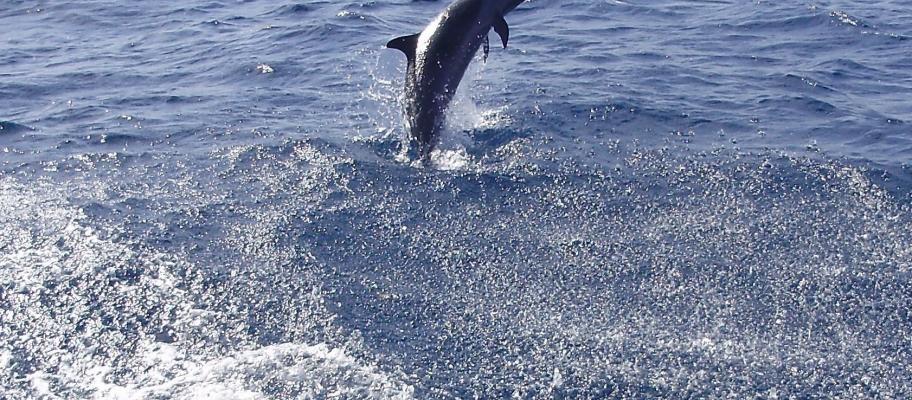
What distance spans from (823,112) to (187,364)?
1175cm

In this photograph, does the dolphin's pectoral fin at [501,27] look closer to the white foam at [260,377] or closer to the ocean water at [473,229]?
the ocean water at [473,229]

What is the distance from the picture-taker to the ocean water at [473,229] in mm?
9969

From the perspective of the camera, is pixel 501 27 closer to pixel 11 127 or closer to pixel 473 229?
pixel 473 229

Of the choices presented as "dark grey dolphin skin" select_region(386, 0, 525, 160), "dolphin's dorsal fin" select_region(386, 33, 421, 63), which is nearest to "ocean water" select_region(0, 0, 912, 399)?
"dark grey dolphin skin" select_region(386, 0, 525, 160)

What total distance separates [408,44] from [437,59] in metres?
0.45

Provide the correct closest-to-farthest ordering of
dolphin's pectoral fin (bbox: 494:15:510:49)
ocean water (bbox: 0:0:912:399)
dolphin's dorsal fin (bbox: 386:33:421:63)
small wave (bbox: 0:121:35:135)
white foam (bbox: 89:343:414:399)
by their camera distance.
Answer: white foam (bbox: 89:343:414:399), ocean water (bbox: 0:0:912:399), dolphin's dorsal fin (bbox: 386:33:421:63), dolphin's pectoral fin (bbox: 494:15:510:49), small wave (bbox: 0:121:35:135)

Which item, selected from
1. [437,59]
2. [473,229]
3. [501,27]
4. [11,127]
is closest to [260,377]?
[473,229]

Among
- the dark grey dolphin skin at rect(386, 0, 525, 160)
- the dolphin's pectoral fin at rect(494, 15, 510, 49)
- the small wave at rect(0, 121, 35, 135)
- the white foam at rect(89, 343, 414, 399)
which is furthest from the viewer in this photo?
the small wave at rect(0, 121, 35, 135)

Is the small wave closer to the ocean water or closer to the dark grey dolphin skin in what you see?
the ocean water

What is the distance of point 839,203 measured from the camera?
43.5ft

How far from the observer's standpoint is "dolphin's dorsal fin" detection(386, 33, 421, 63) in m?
14.3

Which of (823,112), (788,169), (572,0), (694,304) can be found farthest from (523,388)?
(572,0)

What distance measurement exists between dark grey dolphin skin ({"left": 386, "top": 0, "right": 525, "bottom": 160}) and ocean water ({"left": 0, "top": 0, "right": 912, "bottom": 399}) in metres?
0.60

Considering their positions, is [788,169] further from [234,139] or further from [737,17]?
[737,17]
